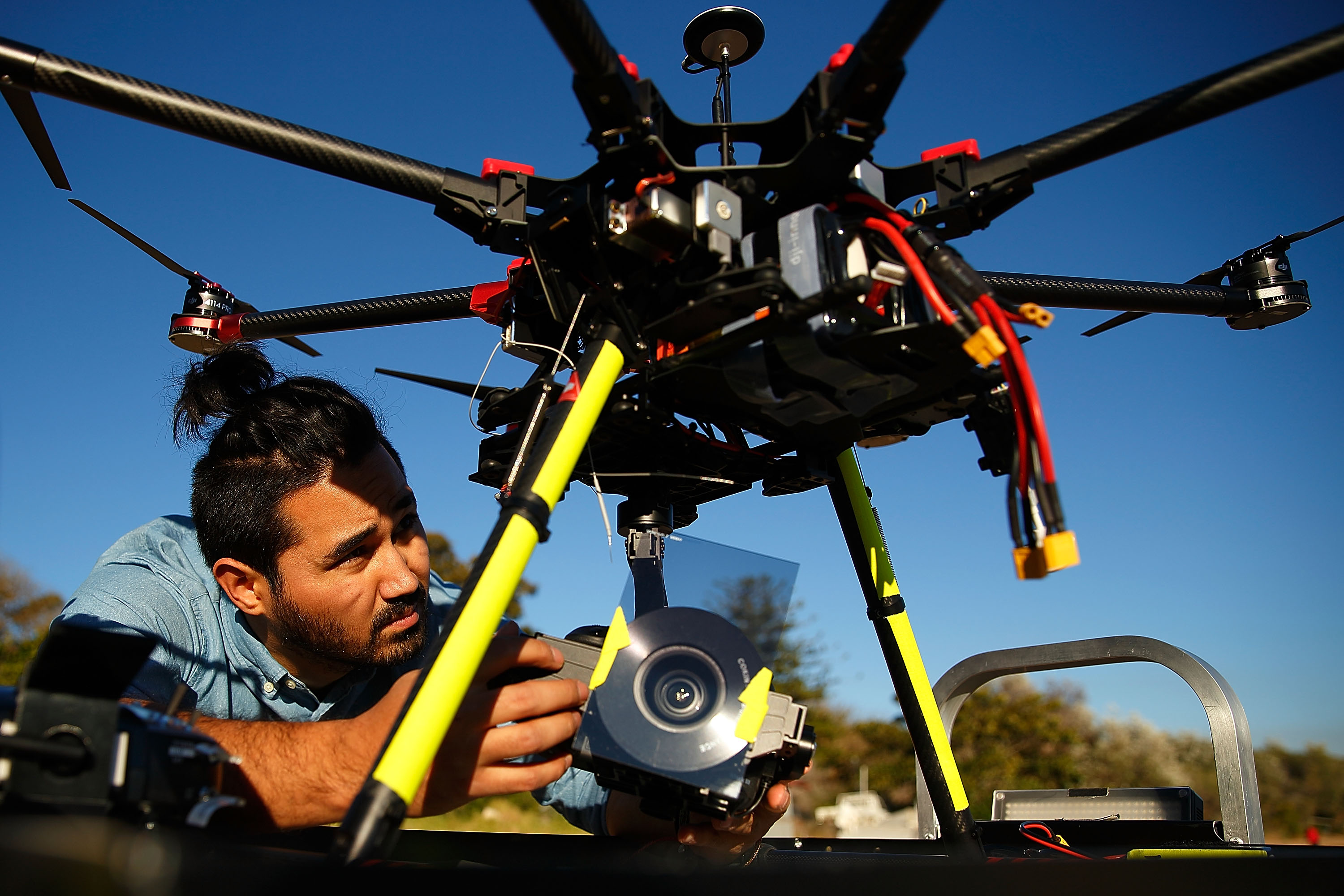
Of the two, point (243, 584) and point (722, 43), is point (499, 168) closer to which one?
point (722, 43)

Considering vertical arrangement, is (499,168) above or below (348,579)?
above

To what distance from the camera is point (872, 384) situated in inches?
58.7

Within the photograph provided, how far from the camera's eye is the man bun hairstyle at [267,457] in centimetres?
262

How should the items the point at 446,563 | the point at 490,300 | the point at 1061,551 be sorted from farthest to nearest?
the point at 446,563
the point at 490,300
the point at 1061,551

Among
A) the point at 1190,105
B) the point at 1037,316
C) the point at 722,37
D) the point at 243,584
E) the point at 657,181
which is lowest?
the point at 243,584

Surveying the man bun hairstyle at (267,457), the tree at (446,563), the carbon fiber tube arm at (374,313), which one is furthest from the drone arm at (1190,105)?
the tree at (446,563)

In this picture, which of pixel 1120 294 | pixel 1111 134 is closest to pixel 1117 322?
pixel 1120 294

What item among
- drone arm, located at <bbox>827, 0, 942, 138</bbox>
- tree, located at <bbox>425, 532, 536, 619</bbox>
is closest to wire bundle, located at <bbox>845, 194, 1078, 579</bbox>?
drone arm, located at <bbox>827, 0, 942, 138</bbox>

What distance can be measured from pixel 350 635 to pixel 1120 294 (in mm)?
2443

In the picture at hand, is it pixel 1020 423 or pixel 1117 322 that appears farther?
pixel 1117 322

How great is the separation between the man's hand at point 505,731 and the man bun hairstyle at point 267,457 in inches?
54.7

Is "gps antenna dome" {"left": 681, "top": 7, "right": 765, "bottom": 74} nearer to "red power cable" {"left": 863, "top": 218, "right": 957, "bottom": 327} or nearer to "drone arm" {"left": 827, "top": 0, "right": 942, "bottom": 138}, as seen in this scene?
"drone arm" {"left": 827, "top": 0, "right": 942, "bottom": 138}

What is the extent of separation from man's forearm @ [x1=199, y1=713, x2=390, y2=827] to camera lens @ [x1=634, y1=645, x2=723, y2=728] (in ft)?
1.81

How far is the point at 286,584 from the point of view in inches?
100
